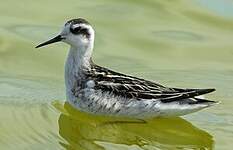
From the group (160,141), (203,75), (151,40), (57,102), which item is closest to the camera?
(160,141)

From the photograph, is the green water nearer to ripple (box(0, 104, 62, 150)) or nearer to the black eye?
ripple (box(0, 104, 62, 150))

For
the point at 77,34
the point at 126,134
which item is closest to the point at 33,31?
the point at 77,34

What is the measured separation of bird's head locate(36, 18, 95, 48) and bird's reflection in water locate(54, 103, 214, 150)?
2.39ft

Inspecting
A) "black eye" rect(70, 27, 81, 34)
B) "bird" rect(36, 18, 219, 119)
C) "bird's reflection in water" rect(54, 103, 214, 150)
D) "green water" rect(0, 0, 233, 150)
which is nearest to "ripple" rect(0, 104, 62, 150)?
"green water" rect(0, 0, 233, 150)

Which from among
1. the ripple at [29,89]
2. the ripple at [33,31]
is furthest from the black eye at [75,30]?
the ripple at [33,31]

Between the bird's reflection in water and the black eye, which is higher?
the black eye

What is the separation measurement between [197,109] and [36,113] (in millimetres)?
1749

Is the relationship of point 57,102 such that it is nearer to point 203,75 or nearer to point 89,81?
point 89,81

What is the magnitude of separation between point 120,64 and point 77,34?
1.42 metres

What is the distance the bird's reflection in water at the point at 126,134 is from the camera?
8164 millimetres

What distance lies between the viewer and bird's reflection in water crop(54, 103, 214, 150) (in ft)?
26.8

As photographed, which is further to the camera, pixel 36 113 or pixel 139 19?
pixel 139 19

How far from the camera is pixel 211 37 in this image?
11344 mm

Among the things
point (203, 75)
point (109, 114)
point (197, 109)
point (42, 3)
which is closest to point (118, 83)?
point (109, 114)
